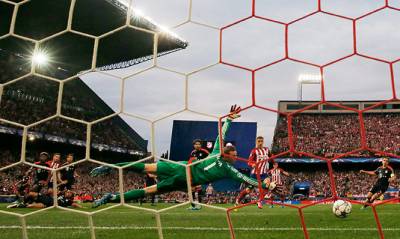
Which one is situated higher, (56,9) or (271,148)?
(56,9)

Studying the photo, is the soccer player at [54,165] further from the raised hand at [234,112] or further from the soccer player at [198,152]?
the raised hand at [234,112]

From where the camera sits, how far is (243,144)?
90.9 inches

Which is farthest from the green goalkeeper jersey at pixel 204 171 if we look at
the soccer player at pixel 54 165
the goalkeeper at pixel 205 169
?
the soccer player at pixel 54 165

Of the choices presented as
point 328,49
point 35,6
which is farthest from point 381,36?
point 35,6

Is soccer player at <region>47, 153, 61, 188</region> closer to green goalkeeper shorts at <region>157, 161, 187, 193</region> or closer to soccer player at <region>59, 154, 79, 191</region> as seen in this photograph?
soccer player at <region>59, 154, 79, 191</region>

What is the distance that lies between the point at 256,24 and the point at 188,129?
64 centimetres

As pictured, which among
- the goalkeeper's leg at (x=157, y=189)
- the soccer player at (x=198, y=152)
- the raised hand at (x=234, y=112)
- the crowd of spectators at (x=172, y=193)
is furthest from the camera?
the crowd of spectators at (x=172, y=193)

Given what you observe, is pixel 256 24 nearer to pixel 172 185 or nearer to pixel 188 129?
pixel 188 129

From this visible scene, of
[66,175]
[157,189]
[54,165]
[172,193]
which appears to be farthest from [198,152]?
[66,175]

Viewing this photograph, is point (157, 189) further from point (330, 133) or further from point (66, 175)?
point (330, 133)

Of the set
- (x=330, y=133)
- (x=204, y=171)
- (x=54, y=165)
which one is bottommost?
(x=54, y=165)

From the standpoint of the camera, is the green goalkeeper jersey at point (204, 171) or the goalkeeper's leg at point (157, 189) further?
the goalkeeper's leg at point (157, 189)

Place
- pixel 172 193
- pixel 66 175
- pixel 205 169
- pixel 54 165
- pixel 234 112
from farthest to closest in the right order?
pixel 66 175
pixel 54 165
pixel 172 193
pixel 205 169
pixel 234 112

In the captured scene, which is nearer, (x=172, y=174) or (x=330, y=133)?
(x=172, y=174)
